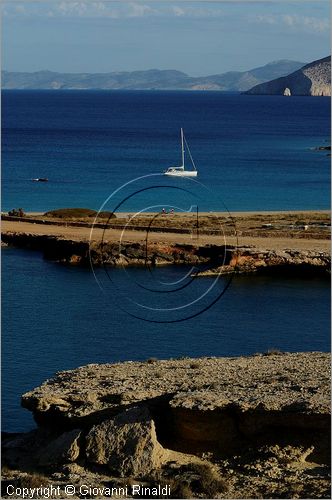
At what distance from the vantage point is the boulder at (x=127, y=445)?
16297 mm

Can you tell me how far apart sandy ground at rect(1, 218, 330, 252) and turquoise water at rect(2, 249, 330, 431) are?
4249 mm

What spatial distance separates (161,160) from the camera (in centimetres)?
9312

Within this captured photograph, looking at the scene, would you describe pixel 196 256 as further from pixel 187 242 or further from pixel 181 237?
pixel 181 237

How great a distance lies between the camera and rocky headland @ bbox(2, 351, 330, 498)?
1574 cm

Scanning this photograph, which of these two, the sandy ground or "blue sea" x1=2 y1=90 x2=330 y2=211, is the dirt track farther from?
"blue sea" x1=2 y1=90 x2=330 y2=211

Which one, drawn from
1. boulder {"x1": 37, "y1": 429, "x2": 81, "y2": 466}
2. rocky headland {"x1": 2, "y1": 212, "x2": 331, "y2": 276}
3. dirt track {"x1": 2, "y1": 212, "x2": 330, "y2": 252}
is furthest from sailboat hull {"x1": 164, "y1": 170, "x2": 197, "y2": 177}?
boulder {"x1": 37, "y1": 429, "x2": 81, "y2": 466}

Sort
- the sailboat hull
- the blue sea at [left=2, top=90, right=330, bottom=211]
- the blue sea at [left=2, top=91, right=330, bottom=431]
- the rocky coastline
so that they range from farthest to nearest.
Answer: the sailboat hull < the blue sea at [left=2, top=90, right=330, bottom=211] < the rocky coastline < the blue sea at [left=2, top=91, right=330, bottom=431]

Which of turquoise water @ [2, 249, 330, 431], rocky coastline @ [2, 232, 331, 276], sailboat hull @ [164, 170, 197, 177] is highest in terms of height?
sailboat hull @ [164, 170, 197, 177]

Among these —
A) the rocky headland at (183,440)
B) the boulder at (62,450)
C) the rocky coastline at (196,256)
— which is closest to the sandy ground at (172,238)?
the rocky coastline at (196,256)

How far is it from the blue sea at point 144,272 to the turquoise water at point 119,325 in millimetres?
43

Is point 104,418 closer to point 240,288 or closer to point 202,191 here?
point 240,288

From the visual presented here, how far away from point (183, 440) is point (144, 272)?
85.1 feet

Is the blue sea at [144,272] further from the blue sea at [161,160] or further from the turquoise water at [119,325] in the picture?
the blue sea at [161,160]

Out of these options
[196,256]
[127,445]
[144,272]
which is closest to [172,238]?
[196,256]
